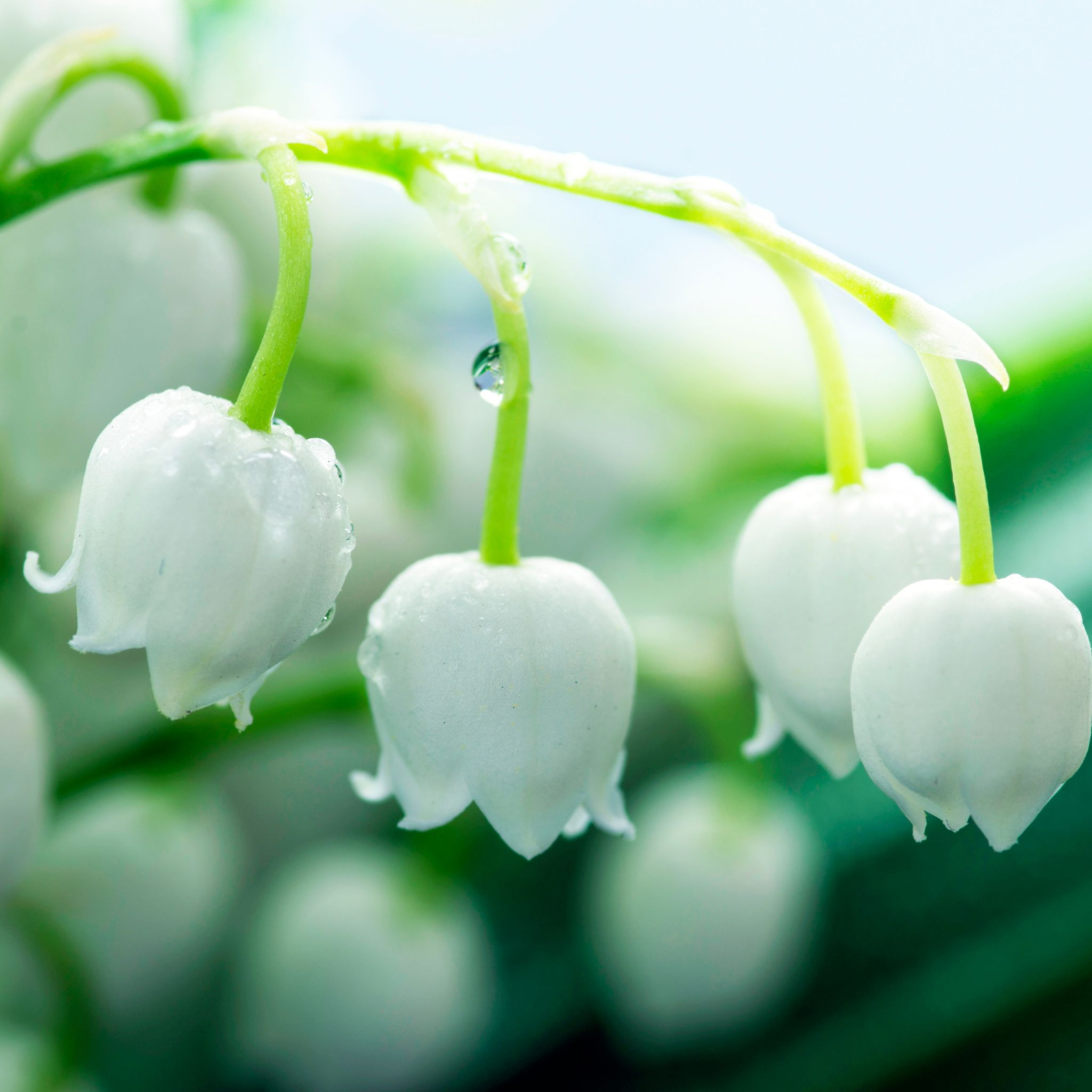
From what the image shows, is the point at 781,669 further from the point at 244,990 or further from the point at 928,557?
the point at 244,990

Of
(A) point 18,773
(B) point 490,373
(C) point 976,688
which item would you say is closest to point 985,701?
(C) point 976,688

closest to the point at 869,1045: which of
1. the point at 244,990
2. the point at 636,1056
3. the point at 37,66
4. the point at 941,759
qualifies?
the point at 636,1056

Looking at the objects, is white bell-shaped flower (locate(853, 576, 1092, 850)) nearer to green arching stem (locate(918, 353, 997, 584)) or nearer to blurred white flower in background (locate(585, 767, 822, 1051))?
green arching stem (locate(918, 353, 997, 584))

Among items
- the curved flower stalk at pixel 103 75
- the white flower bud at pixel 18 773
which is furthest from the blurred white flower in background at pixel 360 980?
the curved flower stalk at pixel 103 75

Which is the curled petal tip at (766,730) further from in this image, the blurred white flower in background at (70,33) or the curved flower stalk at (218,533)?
the blurred white flower in background at (70,33)

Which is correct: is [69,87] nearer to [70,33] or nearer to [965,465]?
[70,33]

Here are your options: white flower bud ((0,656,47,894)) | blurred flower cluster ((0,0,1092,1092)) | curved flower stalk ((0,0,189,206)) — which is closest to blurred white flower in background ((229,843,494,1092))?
blurred flower cluster ((0,0,1092,1092))
